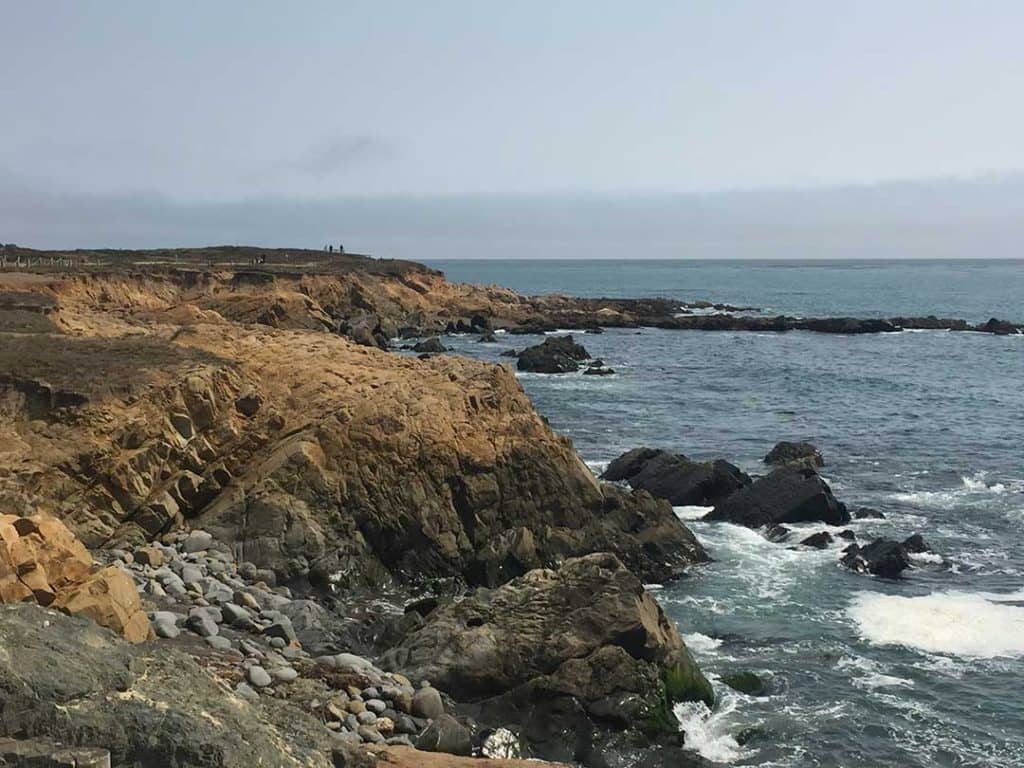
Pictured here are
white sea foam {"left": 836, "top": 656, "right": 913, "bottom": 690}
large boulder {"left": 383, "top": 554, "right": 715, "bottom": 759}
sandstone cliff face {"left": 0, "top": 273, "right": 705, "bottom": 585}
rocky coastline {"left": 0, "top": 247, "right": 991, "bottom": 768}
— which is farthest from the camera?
sandstone cliff face {"left": 0, "top": 273, "right": 705, "bottom": 585}

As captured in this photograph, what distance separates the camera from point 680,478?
32.7 meters

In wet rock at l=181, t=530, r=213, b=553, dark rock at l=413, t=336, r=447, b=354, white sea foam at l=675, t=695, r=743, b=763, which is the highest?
dark rock at l=413, t=336, r=447, b=354

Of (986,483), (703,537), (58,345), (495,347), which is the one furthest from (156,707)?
(495,347)

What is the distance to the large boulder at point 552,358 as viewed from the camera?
65.2 meters

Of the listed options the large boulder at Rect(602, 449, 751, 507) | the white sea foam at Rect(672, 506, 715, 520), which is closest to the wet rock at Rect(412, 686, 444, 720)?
the white sea foam at Rect(672, 506, 715, 520)

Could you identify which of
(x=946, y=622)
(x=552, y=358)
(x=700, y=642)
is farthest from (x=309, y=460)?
(x=552, y=358)

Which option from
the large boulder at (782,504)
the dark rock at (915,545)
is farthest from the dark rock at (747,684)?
the large boulder at (782,504)

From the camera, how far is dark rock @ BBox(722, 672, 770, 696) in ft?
58.4

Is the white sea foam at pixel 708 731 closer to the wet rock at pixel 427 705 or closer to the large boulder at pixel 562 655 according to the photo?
the large boulder at pixel 562 655

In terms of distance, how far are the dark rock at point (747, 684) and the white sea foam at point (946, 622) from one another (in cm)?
407

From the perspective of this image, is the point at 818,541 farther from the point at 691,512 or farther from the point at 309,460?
the point at 309,460

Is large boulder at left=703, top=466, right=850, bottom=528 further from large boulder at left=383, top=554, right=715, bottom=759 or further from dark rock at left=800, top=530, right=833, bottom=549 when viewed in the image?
large boulder at left=383, top=554, right=715, bottom=759

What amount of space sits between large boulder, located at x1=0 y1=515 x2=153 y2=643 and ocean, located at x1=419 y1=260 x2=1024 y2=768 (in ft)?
30.6

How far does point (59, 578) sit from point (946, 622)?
18.9 meters
